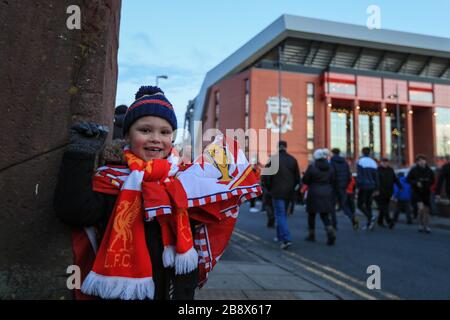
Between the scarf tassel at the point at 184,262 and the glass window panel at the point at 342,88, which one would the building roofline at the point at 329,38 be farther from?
the scarf tassel at the point at 184,262

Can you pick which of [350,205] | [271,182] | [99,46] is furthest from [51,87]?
[350,205]

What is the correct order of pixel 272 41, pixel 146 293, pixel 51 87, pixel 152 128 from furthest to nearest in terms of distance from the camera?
pixel 272 41
pixel 152 128
pixel 51 87
pixel 146 293

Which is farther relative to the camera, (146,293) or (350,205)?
(350,205)

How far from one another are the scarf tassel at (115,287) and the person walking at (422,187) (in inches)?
348

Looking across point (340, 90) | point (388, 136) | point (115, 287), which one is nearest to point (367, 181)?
point (115, 287)

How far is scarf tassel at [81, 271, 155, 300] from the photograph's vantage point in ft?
4.57

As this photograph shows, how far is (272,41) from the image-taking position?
47906 mm

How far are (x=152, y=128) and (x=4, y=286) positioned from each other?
910 millimetres

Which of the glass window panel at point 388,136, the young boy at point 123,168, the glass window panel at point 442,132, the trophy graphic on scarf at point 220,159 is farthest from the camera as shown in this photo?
the glass window panel at point 388,136

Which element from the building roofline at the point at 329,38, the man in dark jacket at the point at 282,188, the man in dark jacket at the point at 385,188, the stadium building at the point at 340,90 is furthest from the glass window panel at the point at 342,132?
the man in dark jacket at the point at 282,188

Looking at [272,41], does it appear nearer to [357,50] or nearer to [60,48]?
[357,50]

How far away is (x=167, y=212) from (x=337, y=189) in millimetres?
8222

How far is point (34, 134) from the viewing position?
1.52 metres

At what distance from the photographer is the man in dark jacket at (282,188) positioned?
6828 millimetres
